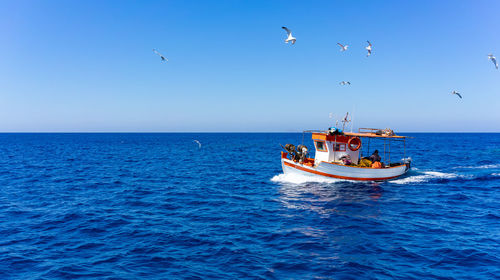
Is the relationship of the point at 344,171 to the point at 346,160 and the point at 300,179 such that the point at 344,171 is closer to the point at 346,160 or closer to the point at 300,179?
the point at 346,160

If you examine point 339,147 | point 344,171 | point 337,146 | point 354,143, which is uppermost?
point 354,143

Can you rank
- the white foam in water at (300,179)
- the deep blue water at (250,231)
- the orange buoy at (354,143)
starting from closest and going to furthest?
the deep blue water at (250,231), the white foam in water at (300,179), the orange buoy at (354,143)

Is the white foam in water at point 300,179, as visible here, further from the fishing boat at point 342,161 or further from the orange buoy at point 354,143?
the orange buoy at point 354,143

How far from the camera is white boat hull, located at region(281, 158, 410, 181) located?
1022 inches

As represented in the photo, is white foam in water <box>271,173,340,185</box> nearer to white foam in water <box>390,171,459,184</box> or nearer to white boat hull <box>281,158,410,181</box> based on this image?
white boat hull <box>281,158,410,181</box>

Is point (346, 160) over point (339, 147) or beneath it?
beneath

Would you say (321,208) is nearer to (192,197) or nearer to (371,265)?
(371,265)

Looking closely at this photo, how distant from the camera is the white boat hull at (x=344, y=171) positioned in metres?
26.0

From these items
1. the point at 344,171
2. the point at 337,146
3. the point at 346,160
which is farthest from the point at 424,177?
the point at 337,146

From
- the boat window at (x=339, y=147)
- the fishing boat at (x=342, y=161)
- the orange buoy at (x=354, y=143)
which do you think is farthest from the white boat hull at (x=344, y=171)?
the orange buoy at (x=354, y=143)

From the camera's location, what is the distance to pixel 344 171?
2605 centimetres

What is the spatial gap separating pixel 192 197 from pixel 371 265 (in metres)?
14.1

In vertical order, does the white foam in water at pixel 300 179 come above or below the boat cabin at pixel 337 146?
below

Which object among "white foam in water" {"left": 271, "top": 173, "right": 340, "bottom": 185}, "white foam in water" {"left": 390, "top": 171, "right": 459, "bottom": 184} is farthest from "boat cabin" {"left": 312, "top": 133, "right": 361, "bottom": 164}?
"white foam in water" {"left": 390, "top": 171, "right": 459, "bottom": 184}
